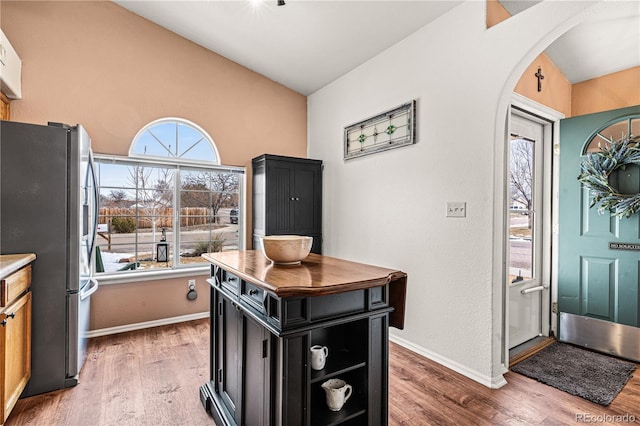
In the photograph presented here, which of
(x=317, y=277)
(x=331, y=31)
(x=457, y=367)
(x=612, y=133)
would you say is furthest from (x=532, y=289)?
(x=331, y=31)

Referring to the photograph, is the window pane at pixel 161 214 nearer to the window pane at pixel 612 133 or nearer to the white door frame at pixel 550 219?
the white door frame at pixel 550 219

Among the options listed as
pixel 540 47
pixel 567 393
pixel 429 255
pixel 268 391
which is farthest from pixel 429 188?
pixel 268 391

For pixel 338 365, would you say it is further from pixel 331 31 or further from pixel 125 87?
pixel 125 87

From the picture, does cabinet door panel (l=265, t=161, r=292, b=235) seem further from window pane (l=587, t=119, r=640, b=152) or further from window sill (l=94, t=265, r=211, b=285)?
window pane (l=587, t=119, r=640, b=152)

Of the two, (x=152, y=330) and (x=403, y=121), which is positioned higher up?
(x=403, y=121)

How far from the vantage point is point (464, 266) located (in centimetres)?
251

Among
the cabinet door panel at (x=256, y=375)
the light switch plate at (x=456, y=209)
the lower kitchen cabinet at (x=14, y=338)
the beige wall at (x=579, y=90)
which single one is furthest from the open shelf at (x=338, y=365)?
the beige wall at (x=579, y=90)

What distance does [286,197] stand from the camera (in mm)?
3928

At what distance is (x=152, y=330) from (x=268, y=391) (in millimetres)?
2704

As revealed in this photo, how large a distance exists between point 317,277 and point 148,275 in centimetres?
282

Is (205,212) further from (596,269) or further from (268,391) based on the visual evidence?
Answer: (596,269)

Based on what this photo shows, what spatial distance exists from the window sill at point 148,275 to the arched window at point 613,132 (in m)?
4.16

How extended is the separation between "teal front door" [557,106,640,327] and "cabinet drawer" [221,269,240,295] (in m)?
3.15

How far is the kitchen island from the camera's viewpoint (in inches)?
49.1
